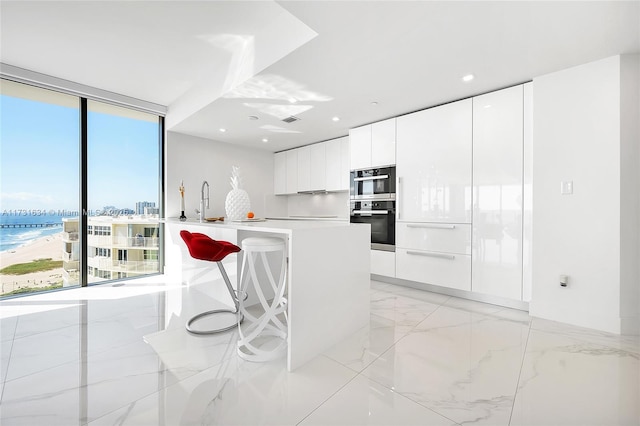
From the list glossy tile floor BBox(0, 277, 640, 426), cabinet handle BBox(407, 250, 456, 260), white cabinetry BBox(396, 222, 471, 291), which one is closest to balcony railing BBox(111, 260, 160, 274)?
glossy tile floor BBox(0, 277, 640, 426)

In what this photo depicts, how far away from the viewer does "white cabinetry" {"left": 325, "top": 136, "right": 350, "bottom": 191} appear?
13.5 feet

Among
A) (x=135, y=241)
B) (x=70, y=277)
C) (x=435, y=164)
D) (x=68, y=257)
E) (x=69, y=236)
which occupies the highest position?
(x=435, y=164)

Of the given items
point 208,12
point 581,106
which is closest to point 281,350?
point 208,12

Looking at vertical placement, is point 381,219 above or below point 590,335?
above

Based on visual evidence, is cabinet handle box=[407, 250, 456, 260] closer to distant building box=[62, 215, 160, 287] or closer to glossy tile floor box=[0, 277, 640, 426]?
glossy tile floor box=[0, 277, 640, 426]

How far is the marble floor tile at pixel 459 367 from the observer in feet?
4.06

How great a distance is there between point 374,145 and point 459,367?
259 cm

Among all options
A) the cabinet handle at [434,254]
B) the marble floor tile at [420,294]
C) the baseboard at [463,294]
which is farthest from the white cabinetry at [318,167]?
the marble floor tile at [420,294]

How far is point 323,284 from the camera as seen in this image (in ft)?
5.59

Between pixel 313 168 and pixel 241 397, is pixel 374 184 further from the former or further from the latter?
pixel 241 397

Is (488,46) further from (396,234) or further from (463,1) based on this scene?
(396,234)

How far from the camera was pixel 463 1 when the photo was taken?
4.79 ft

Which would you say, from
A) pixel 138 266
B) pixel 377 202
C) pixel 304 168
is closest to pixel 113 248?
pixel 138 266

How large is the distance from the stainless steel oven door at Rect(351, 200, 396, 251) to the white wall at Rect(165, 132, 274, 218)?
215 cm
